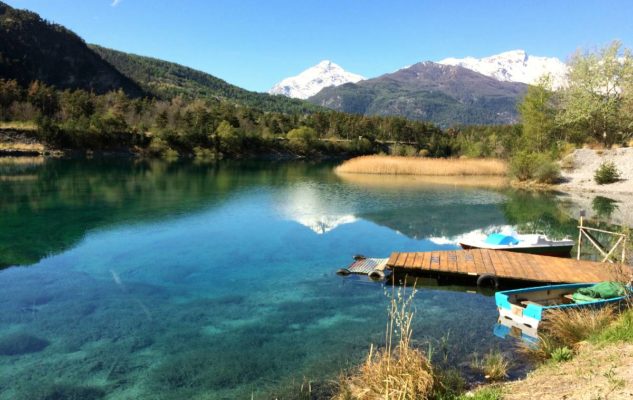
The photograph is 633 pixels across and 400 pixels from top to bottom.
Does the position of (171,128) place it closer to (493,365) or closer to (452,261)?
(452,261)

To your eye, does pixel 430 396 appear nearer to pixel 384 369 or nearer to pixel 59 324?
pixel 384 369

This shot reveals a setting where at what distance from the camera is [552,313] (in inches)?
414

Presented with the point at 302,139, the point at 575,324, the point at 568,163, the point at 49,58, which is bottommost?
the point at 575,324

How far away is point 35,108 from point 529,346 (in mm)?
109188

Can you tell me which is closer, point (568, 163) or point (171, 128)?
point (568, 163)

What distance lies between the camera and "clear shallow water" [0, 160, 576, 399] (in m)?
9.02

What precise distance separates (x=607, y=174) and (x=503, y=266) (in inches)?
1328

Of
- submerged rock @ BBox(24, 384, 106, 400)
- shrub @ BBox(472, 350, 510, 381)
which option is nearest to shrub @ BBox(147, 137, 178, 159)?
submerged rock @ BBox(24, 384, 106, 400)

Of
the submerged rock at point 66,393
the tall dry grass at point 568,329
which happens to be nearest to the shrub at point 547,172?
the tall dry grass at point 568,329

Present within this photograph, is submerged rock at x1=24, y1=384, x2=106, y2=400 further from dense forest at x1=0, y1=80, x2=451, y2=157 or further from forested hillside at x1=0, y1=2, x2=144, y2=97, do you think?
forested hillside at x1=0, y1=2, x2=144, y2=97

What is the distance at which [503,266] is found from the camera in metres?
15.7

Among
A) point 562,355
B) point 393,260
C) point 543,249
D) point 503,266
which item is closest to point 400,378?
point 562,355

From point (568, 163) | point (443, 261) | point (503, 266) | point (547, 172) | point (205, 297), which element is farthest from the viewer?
point (568, 163)

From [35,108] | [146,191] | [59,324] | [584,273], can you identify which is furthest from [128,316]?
[35,108]
